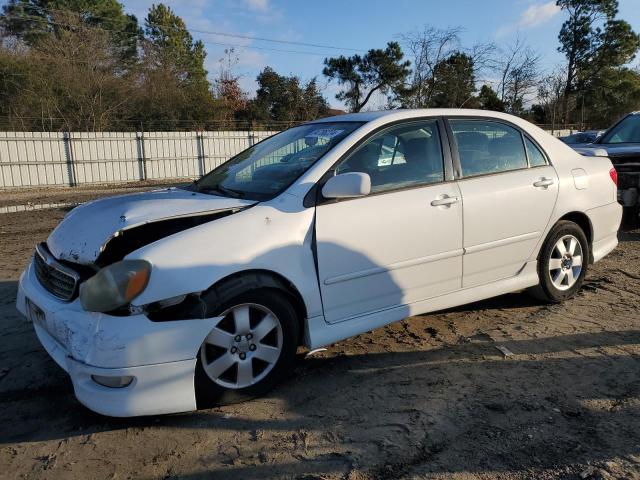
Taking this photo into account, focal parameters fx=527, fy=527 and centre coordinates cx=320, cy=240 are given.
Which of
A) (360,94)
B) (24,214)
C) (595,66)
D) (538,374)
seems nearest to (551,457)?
(538,374)

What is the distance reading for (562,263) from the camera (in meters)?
4.64

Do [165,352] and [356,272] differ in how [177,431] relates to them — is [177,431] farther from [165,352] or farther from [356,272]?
[356,272]

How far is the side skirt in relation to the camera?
130 inches

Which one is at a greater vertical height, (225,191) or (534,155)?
(534,155)

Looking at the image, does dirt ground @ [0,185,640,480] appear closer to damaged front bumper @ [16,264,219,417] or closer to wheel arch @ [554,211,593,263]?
damaged front bumper @ [16,264,219,417]

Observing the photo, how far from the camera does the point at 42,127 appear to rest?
2178 centimetres

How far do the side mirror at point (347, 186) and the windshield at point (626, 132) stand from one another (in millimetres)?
6877

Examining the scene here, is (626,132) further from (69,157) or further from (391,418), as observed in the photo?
(69,157)

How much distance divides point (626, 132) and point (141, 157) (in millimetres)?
16150

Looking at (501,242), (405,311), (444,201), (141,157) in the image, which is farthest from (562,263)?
(141,157)

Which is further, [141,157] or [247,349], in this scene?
[141,157]

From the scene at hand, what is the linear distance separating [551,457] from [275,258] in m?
1.75

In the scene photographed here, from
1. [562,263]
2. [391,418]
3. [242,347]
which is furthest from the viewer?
[562,263]

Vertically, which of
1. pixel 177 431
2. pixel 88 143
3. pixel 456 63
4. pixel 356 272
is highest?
pixel 456 63
